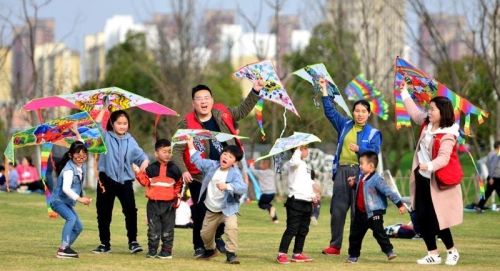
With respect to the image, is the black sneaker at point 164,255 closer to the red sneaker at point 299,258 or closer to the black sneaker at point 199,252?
the black sneaker at point 199,252

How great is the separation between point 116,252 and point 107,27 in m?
105

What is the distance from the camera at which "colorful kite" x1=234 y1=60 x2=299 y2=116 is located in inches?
516

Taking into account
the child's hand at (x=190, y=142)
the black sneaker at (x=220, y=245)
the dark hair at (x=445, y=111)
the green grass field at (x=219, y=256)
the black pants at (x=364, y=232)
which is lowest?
the green grass field at (x=219, y=256)

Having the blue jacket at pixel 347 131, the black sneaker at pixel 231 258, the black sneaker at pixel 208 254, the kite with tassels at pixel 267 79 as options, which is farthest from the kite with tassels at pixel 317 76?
the black sneaker at pixel 231 258

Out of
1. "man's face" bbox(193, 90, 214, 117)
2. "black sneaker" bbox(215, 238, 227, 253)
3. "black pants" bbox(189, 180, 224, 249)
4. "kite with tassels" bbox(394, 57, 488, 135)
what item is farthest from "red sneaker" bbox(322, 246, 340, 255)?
"man's face" bbox(193, 90, 214, 117)

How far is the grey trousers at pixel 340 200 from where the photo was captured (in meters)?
13.9

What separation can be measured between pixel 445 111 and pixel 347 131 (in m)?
1.66

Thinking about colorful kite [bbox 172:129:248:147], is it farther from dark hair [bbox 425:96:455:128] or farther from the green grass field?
dark hair [bbox 425:96:455:128]

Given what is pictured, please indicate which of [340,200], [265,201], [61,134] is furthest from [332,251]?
[265,201]

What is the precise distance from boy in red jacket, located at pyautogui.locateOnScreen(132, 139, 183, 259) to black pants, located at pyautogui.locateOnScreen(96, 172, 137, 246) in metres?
0.51

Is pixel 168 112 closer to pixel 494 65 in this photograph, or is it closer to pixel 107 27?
pixel 494 65

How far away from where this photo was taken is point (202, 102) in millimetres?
12797

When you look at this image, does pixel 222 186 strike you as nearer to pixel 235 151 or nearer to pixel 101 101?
pixel 235 151

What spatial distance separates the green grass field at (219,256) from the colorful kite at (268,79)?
1.75 meters
